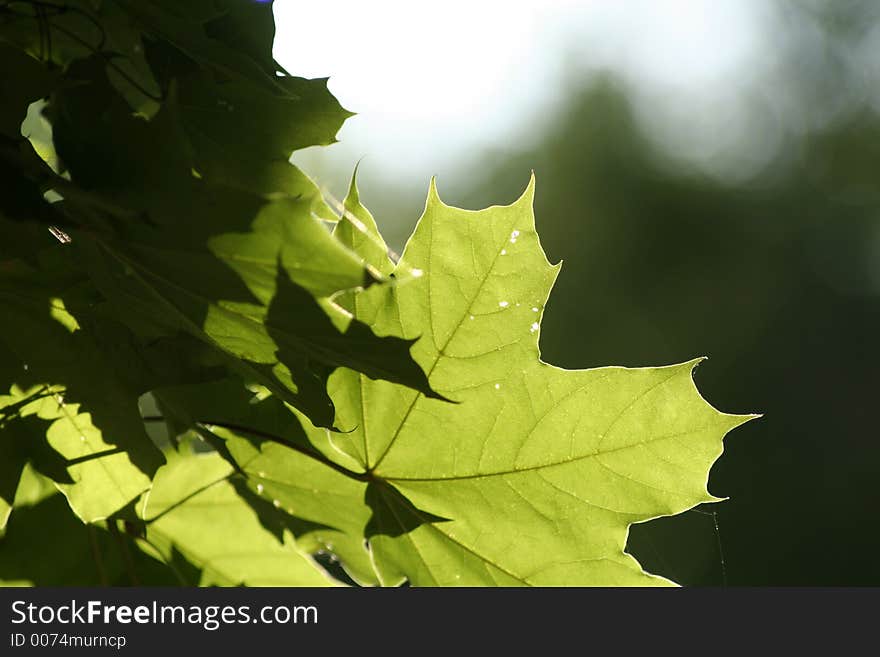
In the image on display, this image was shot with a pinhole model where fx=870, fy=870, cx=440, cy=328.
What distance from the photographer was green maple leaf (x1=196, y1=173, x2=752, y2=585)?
71 centimetres

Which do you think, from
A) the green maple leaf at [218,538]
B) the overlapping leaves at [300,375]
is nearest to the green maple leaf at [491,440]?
the overlapping leaves at [300,375]

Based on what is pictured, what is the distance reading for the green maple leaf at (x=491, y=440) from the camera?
714mm

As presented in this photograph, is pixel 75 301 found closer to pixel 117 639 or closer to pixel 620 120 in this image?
pixel 117 639

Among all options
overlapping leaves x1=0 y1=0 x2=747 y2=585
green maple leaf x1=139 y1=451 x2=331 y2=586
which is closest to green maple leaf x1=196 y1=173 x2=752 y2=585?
overlapping leaves x1=0 y1=0 x2=747 y2=585

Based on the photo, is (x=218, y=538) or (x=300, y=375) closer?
(x=300, y=375)

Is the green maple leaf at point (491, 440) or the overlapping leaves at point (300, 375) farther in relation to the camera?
the green maple leaf at point (491, 440)

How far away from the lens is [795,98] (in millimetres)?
11375

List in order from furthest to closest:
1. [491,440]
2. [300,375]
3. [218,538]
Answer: [218,538] → [491,440] → [300,375]

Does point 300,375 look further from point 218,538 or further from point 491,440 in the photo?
point 218,538

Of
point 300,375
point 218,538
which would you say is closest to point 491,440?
point 300,375

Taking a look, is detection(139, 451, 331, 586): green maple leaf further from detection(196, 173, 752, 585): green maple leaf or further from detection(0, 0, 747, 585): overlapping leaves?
detection(196, 173, 752, 585): green maple leaf

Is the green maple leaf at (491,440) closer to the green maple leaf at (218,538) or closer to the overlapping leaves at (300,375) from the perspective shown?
the overlapping leaves at (300,375)

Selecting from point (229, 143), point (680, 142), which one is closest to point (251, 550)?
point (229, 143)

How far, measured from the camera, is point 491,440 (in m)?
0.75
